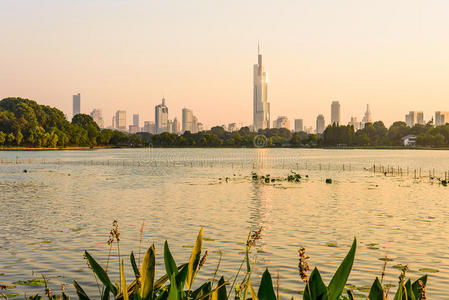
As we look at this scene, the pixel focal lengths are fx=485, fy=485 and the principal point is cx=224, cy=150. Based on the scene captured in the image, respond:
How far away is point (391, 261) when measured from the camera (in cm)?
1686

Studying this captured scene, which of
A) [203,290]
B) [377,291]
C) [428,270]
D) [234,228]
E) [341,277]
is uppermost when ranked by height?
[341,277]

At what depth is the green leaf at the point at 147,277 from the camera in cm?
440

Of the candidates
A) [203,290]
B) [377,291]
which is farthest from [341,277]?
[203,290]

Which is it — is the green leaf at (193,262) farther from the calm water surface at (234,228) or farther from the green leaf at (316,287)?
the calm water surface at (234,228)

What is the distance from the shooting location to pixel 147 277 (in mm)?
4430

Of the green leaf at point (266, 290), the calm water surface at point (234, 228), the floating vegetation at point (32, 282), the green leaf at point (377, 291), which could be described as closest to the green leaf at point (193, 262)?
the green leaf at point (266, 290)

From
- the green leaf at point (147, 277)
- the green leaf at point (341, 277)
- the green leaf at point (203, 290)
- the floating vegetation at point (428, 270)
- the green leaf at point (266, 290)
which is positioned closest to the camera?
the green leaf at point (341, 277)

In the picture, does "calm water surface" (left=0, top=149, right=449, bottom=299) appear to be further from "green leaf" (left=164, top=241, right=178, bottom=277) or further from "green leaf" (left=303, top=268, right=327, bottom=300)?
"green leaf" (left=303, top=268, right=327, bottom=300)

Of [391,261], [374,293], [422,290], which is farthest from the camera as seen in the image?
[391,261]

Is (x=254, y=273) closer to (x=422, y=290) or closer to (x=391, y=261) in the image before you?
(x=391, y=261)

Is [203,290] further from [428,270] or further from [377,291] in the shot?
[428,270]

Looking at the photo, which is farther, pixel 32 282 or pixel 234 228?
pixel 234 228

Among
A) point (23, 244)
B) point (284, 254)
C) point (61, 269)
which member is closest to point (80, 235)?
point (23, 244)

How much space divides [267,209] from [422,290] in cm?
2861
